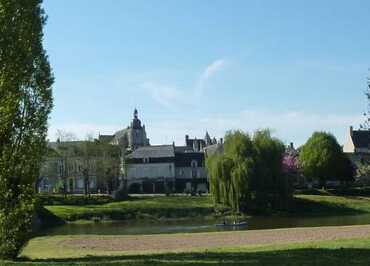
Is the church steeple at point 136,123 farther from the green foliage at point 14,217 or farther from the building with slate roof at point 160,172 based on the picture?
the green foliage at point 14,217

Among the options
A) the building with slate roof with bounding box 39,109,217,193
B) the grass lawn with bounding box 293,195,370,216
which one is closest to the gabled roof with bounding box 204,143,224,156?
the building with slate roof with bounding box 39,109,217,193

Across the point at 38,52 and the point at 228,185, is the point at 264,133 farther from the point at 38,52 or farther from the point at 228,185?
the point at 38,52

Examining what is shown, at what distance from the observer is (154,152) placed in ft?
391

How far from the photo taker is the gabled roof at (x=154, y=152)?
118488 millimetres

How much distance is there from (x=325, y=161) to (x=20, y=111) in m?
85.3

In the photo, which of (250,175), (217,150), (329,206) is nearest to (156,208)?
(217,150)

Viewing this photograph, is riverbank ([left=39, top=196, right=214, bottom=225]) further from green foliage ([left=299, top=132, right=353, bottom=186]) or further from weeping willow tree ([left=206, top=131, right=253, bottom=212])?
green foliage ([left=299, top=132, right=353, bottom=186])

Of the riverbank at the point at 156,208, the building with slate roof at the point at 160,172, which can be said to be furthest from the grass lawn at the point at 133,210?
the building with slate roof at the point at 160,172

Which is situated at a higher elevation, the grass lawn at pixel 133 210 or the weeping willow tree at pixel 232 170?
the weeping willow tree at pixel 232 170

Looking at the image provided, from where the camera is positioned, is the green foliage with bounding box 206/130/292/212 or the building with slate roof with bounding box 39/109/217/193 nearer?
the green foliage with bounding box 206/130/292/212

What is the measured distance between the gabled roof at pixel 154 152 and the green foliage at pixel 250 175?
44872 mm

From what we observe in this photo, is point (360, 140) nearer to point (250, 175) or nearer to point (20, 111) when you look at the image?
point (250, 175)

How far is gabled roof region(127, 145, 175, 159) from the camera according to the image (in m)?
118

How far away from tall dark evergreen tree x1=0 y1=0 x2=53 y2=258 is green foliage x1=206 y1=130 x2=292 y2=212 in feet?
Result: 159
